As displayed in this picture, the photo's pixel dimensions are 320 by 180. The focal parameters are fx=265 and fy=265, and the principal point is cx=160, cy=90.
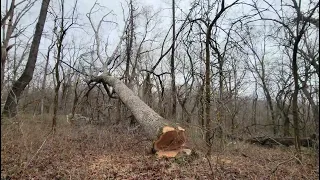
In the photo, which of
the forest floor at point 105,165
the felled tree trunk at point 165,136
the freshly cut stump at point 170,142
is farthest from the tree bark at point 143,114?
the forest floor at point 105,165

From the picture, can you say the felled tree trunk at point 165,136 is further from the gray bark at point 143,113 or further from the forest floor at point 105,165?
the forest floor at point 105,165

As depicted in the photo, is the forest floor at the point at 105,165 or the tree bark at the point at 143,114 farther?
the tree bark at the point at 143,114

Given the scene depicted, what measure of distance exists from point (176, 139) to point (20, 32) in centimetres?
506

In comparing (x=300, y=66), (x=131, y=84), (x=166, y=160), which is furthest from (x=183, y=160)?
(x=131, y=84)

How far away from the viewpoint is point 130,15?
18.4 m

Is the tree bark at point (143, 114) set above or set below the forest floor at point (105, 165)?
above

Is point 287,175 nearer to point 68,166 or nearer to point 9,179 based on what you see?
point 68,166

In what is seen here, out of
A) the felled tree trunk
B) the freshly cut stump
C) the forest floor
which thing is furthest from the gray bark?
the forest floor

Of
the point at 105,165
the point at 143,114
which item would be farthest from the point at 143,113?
the point at 105,165

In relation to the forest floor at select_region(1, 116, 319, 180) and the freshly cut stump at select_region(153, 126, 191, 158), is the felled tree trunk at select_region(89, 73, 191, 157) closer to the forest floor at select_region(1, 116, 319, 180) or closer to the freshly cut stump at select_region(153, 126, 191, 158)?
the freshly cut stump at select_region(153, 126, 191, 158)

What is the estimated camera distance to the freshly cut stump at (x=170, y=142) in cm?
668

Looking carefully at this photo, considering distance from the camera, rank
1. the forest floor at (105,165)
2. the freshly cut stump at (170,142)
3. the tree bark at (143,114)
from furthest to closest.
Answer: the tree bark at (143,114)
the freshly cut stump at (170,142)
the forest floor at (105,165)

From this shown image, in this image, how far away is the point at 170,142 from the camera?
684cm

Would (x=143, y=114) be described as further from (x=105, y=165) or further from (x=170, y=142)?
(x=105, y=165)
